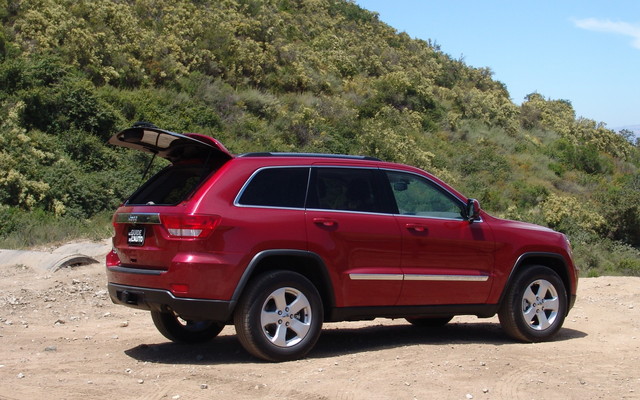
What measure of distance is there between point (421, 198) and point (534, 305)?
1773mm

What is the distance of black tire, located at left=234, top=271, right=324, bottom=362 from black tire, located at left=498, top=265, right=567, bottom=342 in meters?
2.38

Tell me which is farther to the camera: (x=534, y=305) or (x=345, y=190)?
(x=534, y=305)

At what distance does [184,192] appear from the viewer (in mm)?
7230

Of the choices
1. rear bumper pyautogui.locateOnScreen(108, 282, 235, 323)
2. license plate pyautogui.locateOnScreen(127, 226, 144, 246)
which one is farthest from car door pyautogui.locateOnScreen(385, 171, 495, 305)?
license plate pyautogui.locateOnScreen(127, 226, 144, 246)

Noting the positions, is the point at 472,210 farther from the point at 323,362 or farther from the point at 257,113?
the point at 257,113

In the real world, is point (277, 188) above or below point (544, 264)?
above

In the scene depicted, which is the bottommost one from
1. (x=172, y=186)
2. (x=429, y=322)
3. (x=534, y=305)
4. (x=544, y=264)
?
(x=429, y=322)

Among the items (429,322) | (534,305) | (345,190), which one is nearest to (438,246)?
(345,190)

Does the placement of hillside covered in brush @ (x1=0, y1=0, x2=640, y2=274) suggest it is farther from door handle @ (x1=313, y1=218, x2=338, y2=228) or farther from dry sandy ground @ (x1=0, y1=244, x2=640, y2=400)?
door handle @ (x1=313, y1=218, x2=338, y2=228)

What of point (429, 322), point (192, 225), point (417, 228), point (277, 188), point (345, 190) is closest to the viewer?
point (192, 225)

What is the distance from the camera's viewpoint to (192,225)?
22.3ft

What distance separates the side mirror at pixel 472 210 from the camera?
27.1ft

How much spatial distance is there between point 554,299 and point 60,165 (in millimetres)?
14085

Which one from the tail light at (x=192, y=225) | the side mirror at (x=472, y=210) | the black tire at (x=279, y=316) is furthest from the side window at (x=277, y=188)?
the side mirror at (x=472, y=210)
